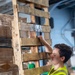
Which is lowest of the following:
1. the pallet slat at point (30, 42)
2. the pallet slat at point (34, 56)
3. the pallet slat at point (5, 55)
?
the pallet slat at point (34, 56)

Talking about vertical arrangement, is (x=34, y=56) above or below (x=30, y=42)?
below

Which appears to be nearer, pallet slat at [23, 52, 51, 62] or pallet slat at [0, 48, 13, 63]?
pallet slat at [0, 48, 13, 63]

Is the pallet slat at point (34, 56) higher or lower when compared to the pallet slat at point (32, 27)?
lower

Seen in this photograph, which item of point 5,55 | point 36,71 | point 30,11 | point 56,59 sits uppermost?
point 30,11

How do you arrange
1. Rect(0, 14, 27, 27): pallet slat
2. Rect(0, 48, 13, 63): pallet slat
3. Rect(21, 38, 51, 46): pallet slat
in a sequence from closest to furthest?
1. Rect(0, 48, 13, 63): pallet slat
2. Rect(0, 14, 27, 27): pallet slat
3. Rect(21, 38, 51, 46): pallet slat

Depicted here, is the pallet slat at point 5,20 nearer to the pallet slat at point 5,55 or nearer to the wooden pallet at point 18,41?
the wooden pallet at point 18,41

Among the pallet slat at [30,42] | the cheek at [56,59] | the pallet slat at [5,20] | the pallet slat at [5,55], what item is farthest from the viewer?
the cheek at [56,59]

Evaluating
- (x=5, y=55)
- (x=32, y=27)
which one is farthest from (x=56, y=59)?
(x=5, y=55)

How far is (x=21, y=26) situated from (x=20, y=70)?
482 millimetres

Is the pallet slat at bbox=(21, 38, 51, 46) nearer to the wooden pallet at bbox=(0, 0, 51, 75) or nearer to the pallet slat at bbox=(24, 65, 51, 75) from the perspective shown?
the wooden pallet at bbox=(0, 0, 51, 75)

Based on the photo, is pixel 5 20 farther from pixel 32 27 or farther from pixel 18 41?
pixel 32 27

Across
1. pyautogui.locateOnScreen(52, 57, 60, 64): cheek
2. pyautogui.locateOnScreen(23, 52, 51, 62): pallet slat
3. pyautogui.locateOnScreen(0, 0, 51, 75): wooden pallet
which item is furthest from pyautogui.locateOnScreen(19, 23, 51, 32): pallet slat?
pyautogui.locateOnScreen(52, 57, 60, 64): cheek

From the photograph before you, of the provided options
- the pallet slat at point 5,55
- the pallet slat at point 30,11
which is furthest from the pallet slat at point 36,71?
the pallet slat at point 30,11

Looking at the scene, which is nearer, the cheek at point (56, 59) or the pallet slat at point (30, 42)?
the pallet slat at point (30, 42)
